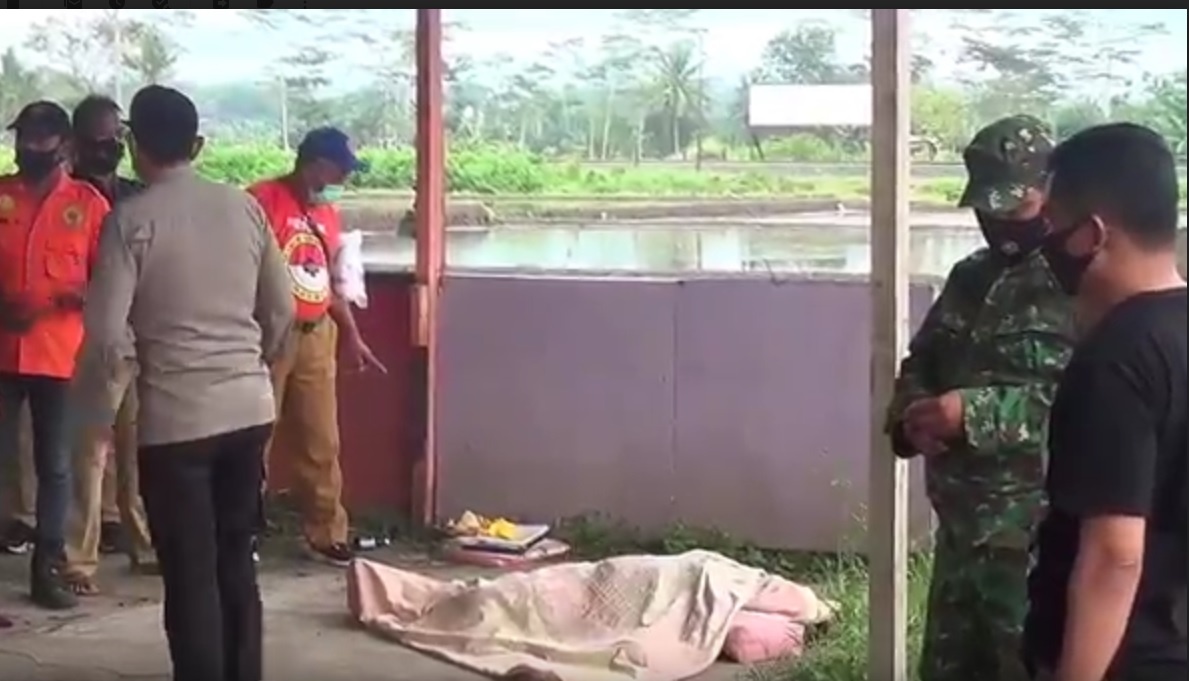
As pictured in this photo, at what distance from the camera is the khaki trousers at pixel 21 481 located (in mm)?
7270

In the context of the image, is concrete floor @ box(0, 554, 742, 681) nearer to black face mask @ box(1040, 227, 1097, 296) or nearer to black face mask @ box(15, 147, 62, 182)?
black face mask @ box(15, 147, 62, 182)

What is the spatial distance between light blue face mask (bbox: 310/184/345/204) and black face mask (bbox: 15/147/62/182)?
995mm

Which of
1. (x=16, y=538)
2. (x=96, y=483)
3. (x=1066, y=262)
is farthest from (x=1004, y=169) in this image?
(x=16, y=538)

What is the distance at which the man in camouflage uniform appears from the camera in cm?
372

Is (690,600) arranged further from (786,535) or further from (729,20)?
(729,20)

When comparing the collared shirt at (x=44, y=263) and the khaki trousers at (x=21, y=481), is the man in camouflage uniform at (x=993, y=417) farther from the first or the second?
the khaki trousers at (x=21, y=481)

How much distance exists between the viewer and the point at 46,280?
21.3 feet

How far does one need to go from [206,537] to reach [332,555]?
9.04 ft

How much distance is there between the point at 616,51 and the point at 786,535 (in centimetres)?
195

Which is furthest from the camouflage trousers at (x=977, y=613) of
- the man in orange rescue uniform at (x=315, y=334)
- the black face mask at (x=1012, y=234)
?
the man in orange rescue uniform at (x=315, y=334)

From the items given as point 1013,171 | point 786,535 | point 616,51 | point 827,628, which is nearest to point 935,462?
point 1013,171

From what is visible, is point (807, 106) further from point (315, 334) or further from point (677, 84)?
point (315, 334)

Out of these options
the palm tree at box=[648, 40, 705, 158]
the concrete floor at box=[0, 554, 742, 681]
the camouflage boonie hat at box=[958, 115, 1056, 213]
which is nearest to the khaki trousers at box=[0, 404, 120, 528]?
the concrete floor at box=[0, 554, 742, 681]

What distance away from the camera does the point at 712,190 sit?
24.6 feet
